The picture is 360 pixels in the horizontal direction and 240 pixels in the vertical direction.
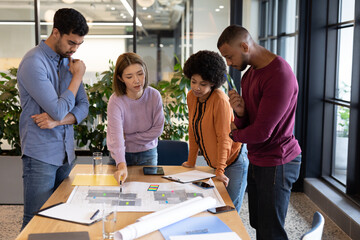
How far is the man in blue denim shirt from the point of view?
7.21ft

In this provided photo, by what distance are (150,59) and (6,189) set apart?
2196 mm

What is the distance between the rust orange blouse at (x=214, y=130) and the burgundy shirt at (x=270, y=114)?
16 centimetres

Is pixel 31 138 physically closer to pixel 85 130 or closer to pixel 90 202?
pixel 90 202

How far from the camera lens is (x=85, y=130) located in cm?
450

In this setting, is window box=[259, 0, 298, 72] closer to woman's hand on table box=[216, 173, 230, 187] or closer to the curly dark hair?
the curly dark hair

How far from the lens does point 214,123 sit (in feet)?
7.73

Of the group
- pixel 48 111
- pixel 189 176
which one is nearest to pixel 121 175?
pixel 189 176

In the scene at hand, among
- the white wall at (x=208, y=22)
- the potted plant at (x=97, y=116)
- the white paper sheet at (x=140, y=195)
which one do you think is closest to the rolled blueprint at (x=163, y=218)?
the white paper sheet at (x=140, y=195)

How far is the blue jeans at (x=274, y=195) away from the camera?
2029mm

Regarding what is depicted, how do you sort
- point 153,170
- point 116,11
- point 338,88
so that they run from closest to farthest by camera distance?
point 153,170
point 338,88
point 116,11

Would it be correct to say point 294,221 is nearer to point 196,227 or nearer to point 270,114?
point 270,114

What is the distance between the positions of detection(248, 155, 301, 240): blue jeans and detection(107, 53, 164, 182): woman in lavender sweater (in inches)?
31.0

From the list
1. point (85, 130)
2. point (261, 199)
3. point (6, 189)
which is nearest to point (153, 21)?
point (85, 130)

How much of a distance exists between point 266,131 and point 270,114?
0.09 m
